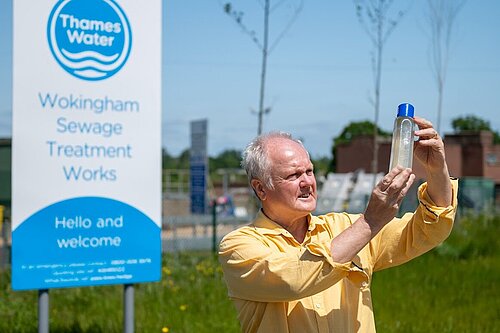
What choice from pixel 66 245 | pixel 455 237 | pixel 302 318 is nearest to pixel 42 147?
pixel 66 245

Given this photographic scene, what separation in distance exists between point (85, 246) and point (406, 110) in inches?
106

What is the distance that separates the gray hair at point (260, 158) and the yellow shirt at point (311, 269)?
7.0 inches

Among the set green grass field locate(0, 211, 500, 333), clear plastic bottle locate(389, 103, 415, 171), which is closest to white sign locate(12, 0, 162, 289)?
green grass field locate(0, 211, 500, 333)

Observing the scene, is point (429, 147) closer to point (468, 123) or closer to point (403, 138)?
point (403, 138)

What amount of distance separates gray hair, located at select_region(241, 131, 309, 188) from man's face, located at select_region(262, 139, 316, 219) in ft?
Answer: 0.07

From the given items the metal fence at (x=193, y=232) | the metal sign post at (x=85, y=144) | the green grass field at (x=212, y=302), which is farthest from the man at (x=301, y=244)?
the metal fence at (x=193, y=232)

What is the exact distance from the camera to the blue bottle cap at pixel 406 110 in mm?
2701

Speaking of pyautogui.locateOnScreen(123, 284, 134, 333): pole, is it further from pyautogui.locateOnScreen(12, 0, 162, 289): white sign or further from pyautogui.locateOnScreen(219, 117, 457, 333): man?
pyautogui.locateOnScreen(219, 117, 457, 333): man

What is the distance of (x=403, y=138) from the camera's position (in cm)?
267

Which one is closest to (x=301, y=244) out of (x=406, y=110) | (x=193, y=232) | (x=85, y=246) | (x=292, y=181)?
(x=292, y=181)

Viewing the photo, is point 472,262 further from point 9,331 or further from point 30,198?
point 30,198

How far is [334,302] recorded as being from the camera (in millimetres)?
2922

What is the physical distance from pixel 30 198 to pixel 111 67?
95cm

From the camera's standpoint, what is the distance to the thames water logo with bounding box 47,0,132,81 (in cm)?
468
